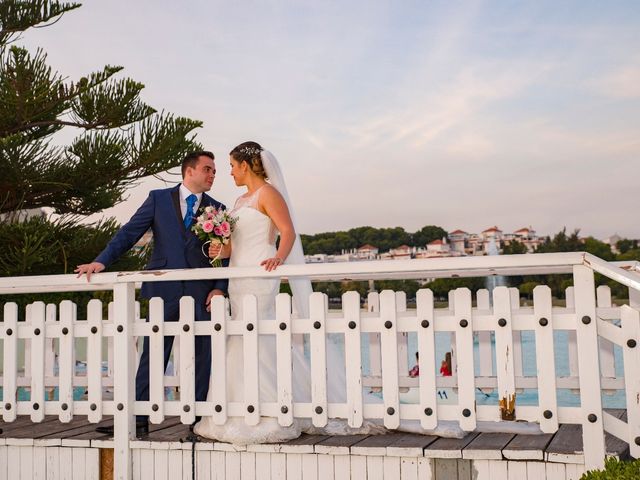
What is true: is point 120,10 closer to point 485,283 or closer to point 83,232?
point 83,232

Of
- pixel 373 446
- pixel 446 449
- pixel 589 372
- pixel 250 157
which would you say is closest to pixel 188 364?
pixel 373 446

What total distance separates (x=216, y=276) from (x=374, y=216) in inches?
1650

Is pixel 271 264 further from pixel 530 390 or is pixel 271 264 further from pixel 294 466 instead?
pixel 530 390

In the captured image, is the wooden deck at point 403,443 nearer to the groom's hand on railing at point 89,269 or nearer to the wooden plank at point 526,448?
the wooden plank at point 526,448

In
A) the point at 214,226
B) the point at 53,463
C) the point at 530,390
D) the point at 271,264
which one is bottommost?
the point at 530,390

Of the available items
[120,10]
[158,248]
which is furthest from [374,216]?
[158,248]

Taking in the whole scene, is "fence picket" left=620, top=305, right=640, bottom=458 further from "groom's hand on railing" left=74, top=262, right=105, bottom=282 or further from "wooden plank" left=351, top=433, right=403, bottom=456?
"groom's hand on railing" left=74, top=262, right=105, bottom=282

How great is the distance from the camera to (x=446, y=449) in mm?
3826

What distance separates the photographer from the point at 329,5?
71.2 feet

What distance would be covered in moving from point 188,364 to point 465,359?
1.55 metres

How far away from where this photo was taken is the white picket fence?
3600 millimetres

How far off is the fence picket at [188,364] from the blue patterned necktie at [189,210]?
0.84m

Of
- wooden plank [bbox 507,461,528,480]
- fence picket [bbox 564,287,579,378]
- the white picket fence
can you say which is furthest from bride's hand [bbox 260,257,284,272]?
fence picket [bbox 564,287,579,378]

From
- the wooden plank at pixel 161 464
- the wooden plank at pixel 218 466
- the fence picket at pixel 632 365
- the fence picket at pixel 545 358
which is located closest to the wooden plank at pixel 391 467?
the fence picket at pixel 545 358
